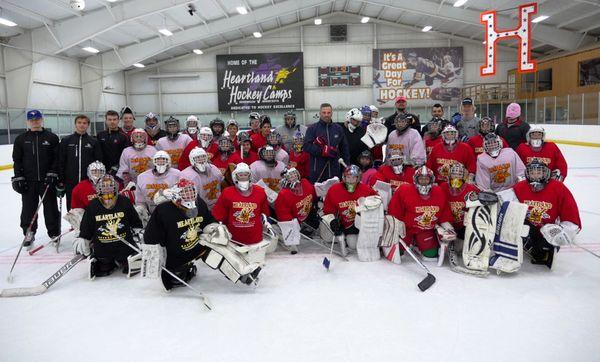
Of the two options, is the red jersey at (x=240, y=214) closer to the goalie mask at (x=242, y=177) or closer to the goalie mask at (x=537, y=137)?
the goalie mask at (x=242, y=177)

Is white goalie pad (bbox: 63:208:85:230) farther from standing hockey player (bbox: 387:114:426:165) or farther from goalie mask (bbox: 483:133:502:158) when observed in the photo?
goalie mask (bbox: 483:133:502:158)

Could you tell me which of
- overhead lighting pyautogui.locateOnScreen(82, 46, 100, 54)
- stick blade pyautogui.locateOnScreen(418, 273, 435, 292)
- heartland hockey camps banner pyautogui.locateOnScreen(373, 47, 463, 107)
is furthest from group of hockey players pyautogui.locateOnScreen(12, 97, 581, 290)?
heartland hockey camps banner pyautogui.locateOnScreen(373, 47, 463, 107)

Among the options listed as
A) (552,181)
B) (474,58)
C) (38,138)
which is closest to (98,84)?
(38,138)

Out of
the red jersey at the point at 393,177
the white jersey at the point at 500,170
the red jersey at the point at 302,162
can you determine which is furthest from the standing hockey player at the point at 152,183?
the white jersey at the point at 500,170

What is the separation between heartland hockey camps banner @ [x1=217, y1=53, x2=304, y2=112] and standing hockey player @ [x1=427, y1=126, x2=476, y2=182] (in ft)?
60.5

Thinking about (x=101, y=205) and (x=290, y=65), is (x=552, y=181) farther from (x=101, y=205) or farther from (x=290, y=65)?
(x=290, y=65)

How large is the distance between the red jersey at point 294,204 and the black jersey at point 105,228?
1.51m

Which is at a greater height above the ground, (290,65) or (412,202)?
(290,65)

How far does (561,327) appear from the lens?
285 cm

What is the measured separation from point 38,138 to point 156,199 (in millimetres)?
2412

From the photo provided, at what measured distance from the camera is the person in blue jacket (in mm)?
5406

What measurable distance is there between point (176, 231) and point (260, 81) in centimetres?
2005

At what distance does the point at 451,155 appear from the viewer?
5.02 m

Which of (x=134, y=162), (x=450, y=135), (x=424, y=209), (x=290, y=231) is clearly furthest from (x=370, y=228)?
(x=134, y=162)
